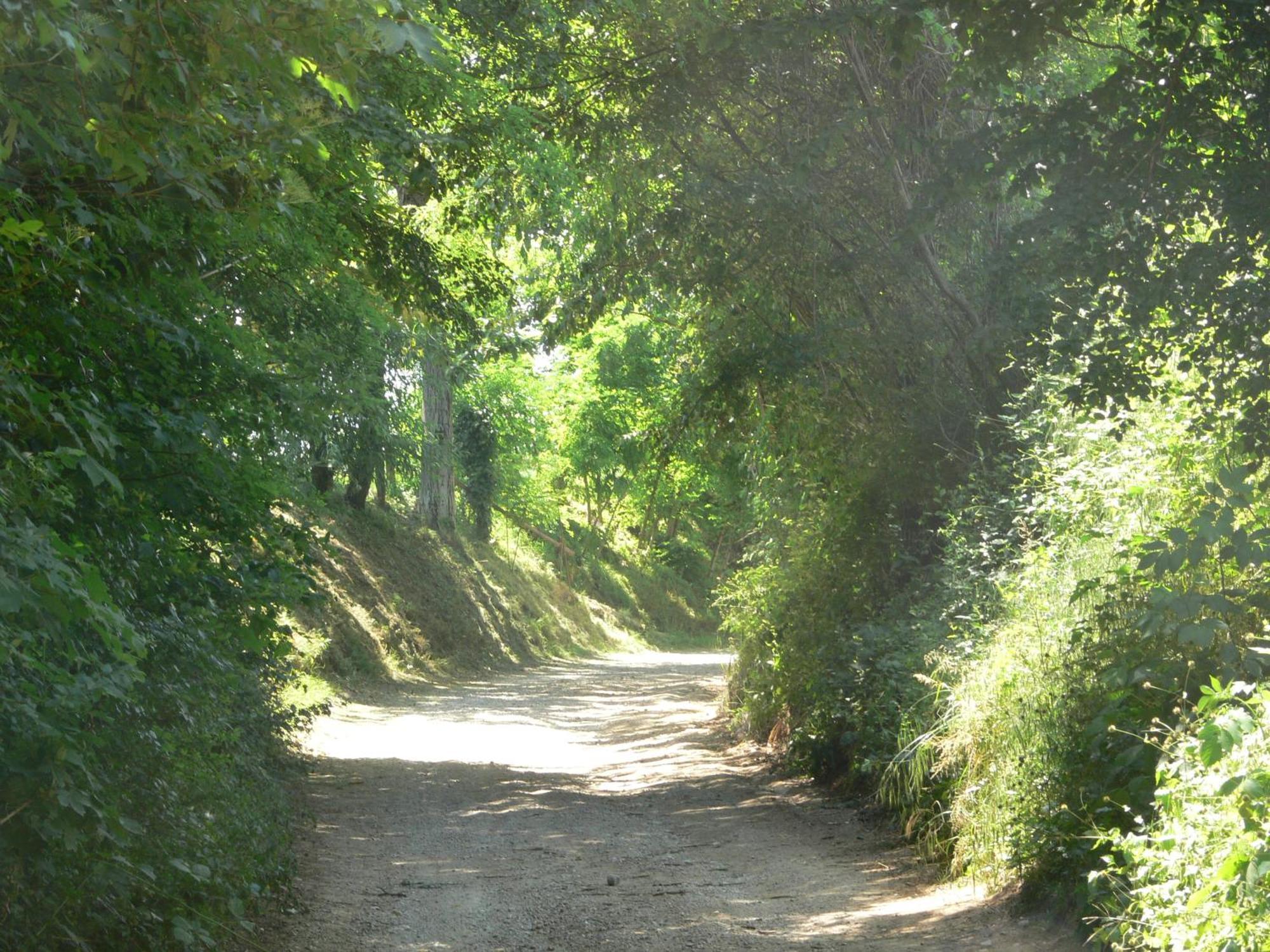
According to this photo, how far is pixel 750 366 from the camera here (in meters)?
13.7

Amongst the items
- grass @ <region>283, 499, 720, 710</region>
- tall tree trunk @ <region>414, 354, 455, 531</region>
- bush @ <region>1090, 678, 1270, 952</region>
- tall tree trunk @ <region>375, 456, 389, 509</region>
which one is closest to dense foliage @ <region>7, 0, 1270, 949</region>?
bush @ <region>1090, 678, 1270, 952</region>

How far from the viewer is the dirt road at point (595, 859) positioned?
23.9 ft

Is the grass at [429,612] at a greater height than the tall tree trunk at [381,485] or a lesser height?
lesser

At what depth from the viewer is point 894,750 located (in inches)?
410

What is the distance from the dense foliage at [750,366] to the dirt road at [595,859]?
0.56m

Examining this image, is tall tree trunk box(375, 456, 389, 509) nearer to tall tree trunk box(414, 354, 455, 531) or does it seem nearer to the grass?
the grass

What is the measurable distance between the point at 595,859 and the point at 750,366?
19.7 ft

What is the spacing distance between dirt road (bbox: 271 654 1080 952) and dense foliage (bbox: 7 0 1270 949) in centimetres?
56

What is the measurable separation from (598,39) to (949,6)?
6.62m

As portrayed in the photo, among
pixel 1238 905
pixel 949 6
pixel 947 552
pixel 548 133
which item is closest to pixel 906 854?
pixel 947 552

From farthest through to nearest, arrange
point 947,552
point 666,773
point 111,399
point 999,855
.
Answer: point 666,773 < point 947,552 < point 999,855 < point 111,399

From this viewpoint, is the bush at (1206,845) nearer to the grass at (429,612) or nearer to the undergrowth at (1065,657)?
the undergrowth at (1065,657)

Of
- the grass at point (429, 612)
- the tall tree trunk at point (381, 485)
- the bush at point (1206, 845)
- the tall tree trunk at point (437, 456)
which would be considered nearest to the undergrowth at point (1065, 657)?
the bush at point (1206, 845)

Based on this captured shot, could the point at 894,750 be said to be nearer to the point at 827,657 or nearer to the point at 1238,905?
the point at 827,657
